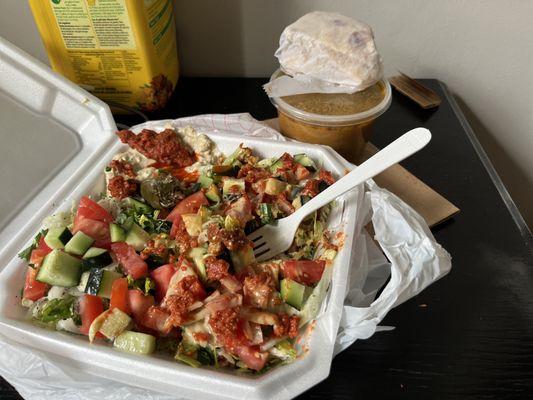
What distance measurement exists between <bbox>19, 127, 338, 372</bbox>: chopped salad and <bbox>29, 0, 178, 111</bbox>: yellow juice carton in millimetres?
379

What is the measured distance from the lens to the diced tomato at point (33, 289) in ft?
2.32

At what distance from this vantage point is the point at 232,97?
1.38 metres

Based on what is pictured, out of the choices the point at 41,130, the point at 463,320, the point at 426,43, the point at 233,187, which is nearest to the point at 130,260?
the point at 233,187

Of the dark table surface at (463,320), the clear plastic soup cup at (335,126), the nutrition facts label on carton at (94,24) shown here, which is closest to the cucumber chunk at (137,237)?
the dark table surface at (463,320)

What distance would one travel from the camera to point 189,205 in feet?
2.81

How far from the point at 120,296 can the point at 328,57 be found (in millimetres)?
725

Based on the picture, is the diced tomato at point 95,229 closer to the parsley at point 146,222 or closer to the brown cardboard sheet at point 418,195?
the parsley at point 146,222

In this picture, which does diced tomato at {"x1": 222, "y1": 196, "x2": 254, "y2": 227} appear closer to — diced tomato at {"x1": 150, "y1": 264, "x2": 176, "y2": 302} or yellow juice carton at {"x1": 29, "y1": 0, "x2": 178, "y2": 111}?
diced tomato at {"x1": 150, "y1": 264, "x2": 176, "y2": 302}

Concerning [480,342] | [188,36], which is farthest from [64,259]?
[188,36]

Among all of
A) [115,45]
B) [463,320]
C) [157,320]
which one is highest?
[115,45]

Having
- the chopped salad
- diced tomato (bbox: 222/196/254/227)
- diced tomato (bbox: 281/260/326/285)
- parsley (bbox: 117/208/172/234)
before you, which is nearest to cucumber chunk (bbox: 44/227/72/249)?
the chopped salad

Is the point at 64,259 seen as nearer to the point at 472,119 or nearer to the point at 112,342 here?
the point at 112,342

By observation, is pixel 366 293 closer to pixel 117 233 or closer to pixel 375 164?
pixel 375 164

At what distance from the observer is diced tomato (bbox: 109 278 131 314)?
26.9 inches
